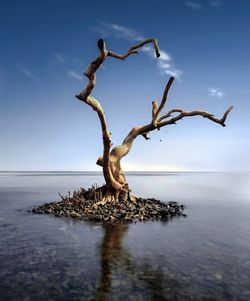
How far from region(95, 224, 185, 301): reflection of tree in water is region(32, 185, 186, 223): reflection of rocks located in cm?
796

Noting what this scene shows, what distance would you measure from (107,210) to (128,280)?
12.8 metres

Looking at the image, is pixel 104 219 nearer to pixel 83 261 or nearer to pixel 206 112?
pixel 83 261

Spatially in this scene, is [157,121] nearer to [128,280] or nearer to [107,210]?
[107,210]

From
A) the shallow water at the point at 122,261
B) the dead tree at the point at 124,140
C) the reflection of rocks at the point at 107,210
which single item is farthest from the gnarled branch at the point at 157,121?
the shallow water at the point at 122,261

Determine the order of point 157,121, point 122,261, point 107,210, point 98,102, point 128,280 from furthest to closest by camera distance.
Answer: point 157,121 → point 98,102 → point 107,210 → point 122,261 → point 128,280

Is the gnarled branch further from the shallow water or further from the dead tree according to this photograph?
the shallow water

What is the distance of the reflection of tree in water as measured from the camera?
28.7ft

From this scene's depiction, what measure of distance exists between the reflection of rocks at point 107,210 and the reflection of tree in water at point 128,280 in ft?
26.1

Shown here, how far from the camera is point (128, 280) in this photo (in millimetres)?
9812

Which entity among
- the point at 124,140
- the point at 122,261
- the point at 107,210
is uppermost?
the point at 124,140

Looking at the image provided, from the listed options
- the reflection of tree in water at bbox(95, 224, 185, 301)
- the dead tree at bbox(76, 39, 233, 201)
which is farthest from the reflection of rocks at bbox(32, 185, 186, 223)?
the reflection of tree in water at bbox(95, 224, 185, 301)

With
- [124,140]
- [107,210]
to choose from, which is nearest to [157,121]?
[124,140]

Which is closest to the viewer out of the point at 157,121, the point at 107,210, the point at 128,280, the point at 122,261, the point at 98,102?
the point at 128,280

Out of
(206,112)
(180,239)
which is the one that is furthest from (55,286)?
(206,112)
